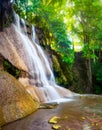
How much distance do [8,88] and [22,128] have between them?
2165 mm

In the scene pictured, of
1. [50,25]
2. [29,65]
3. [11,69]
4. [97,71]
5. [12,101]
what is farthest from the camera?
[97,71]

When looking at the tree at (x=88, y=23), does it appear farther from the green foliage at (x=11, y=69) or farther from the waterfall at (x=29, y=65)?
the green foliage at (x=11, y=69)

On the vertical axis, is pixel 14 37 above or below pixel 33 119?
above

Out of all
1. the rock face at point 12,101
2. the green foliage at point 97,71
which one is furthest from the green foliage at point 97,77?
the rock face at point 12,101

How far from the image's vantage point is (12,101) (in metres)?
7.43

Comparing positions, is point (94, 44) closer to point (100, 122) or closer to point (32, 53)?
point (32, 53)

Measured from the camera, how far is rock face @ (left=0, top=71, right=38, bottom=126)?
6909 millimetres

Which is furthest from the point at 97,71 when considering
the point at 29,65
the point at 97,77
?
the point at 29,65

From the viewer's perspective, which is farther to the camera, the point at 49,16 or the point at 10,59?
the point at 49,16

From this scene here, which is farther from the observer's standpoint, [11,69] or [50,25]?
[50,25]

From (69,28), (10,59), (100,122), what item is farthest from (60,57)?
(100,122)

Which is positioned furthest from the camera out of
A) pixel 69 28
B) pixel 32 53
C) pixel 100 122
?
pixel 69 28

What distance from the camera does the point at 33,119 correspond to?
7.05 m

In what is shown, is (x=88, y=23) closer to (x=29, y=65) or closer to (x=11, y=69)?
(x=29, y=65)
